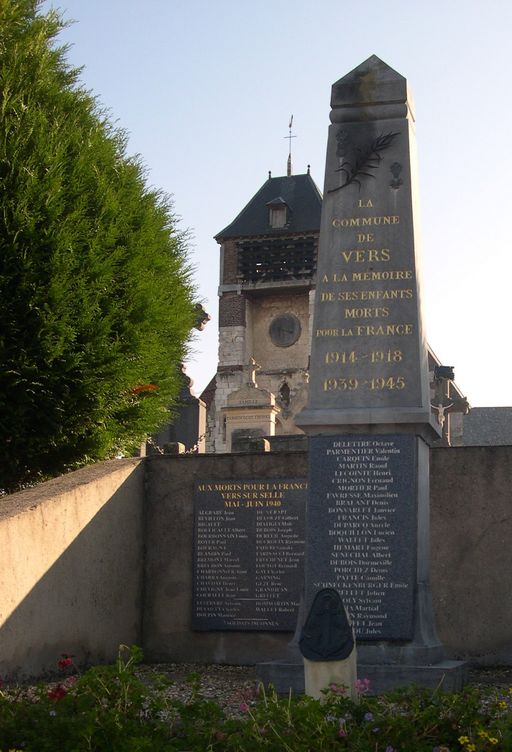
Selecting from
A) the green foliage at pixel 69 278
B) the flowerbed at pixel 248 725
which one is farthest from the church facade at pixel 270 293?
the flowerbed at pixel 248 725

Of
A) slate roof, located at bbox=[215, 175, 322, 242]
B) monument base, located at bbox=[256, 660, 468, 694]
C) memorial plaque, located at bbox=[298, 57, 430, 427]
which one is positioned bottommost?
monument base, located at bbox=[256, 660, 468, 694]

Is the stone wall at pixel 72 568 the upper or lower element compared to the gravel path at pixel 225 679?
upper

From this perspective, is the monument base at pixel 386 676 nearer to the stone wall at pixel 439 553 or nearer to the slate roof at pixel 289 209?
the stone wall at pixel 439 553

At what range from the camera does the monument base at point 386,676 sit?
9016mm

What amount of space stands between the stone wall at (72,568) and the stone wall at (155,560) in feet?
0.04

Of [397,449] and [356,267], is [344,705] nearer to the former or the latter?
[397,449]

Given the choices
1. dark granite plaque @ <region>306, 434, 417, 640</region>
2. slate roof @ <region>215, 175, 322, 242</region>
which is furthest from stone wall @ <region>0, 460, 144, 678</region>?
slate roof @ <region>215, 175, 322, 242</region>

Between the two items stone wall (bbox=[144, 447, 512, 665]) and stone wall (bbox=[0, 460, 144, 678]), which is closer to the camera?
stone wall (bbox=[0, 460, 144, 678])

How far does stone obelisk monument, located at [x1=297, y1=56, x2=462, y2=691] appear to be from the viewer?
31.1 ft

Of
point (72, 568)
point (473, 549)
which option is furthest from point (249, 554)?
point (473, 549)

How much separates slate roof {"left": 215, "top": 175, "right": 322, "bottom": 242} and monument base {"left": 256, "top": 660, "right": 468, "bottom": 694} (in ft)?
173

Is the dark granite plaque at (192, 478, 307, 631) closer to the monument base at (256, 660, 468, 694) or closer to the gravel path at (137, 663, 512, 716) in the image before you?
the gravel path at (137, 663, 512, 716)

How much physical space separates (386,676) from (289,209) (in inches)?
2183

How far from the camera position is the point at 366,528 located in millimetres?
9617
